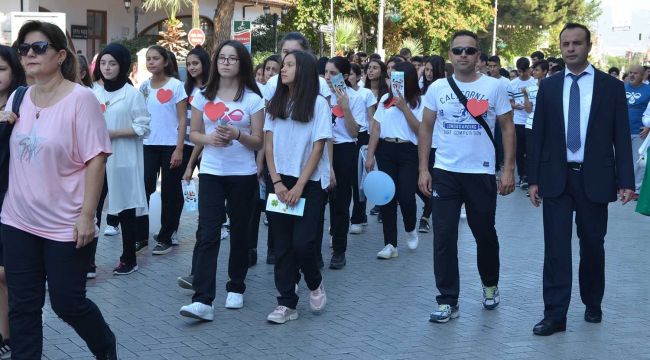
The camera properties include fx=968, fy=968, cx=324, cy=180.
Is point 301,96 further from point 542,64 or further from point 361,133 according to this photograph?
point 542,64

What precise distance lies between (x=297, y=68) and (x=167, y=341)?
6.56 feet

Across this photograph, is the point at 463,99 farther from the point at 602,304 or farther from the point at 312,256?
the point at 602,304

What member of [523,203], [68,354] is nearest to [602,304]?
[68,354]

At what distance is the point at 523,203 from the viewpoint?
13.6 meters

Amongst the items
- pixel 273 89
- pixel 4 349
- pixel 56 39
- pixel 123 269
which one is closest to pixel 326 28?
pixel 123 269

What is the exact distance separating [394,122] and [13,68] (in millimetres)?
4582

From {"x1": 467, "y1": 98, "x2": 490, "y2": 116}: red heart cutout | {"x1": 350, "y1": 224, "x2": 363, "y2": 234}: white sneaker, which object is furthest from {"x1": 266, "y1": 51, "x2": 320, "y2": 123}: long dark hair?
{"x1": 350, "y1": 224, "x2": 363, "y2": 234}: white sneaker

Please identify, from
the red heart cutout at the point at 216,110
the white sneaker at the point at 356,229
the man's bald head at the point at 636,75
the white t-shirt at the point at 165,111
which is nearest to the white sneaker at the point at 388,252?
the white sneaker at the point at 356,229

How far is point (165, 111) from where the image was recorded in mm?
8914

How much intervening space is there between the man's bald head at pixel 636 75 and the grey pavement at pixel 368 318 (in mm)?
5556

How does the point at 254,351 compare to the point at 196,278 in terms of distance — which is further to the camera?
the point at 196,278

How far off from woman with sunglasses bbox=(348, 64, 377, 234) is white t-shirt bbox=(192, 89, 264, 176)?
9.50 ft

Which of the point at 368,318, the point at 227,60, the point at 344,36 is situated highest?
the point at 344,36

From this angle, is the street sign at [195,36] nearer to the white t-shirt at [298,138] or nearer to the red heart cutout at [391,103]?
the red heart cutout at [391,103]
